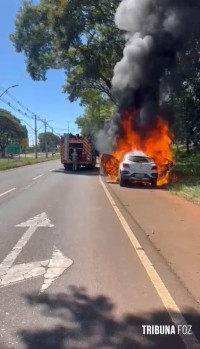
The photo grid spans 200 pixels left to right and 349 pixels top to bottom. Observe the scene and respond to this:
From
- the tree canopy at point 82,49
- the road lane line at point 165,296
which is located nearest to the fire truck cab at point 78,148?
the tree canopy at point 82,49

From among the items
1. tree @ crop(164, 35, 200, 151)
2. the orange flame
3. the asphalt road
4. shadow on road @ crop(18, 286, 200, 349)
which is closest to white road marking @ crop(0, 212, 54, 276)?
the asphalt road

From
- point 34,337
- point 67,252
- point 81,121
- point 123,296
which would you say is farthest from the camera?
point 81,121

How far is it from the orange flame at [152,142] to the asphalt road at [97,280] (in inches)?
416

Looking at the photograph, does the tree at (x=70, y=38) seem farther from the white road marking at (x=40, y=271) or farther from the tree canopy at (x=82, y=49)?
the white road marking at (x=40, y=271)

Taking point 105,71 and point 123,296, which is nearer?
point 123,296

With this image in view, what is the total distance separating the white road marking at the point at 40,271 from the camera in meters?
5.11

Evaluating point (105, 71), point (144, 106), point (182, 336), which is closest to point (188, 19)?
point (144, 106)

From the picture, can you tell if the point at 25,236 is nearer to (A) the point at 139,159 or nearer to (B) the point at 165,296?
(B) the point at 165,296

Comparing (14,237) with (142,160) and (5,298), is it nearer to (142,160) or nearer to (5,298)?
(5,298)

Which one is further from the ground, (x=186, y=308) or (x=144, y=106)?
(x=144, y=106)

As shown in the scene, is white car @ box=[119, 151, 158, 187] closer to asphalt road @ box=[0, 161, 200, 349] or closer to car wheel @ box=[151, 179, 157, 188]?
car wheel @ box=[151, 179, 157, 188]

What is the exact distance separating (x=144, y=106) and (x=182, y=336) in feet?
54.2

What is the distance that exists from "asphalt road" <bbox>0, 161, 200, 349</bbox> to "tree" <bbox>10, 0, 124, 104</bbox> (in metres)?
17.8

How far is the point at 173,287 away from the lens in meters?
4.92
